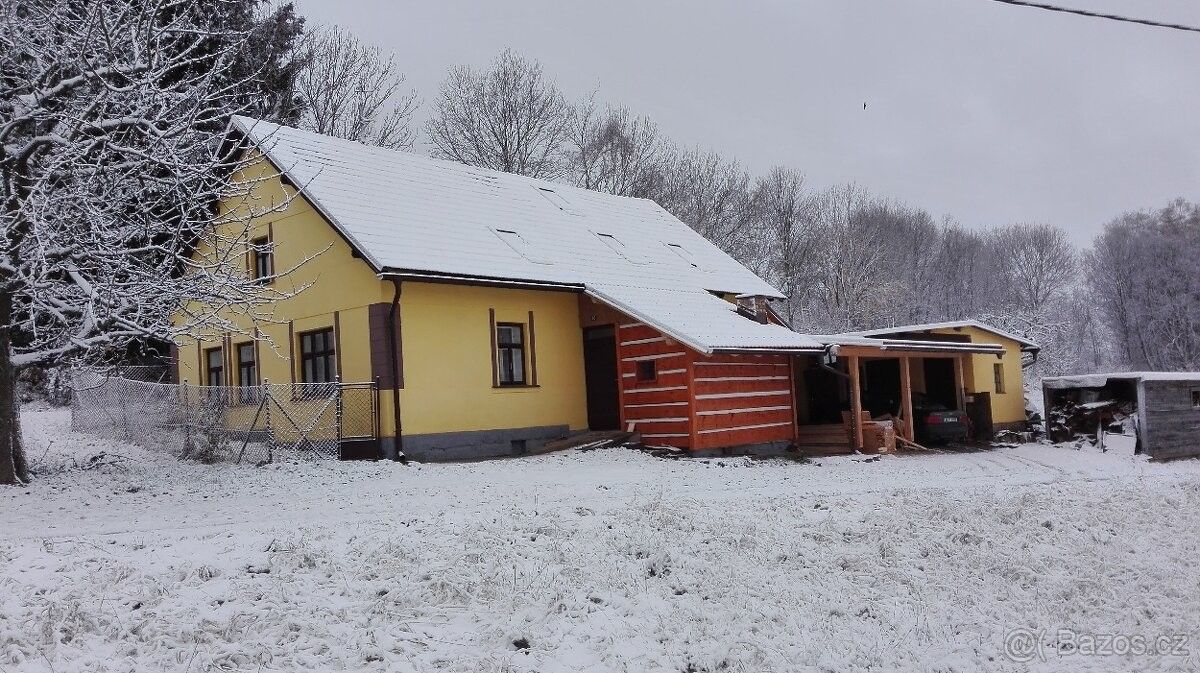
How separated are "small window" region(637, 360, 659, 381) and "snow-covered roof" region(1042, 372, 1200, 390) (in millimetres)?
11844

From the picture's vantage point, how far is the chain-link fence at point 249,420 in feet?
54.2

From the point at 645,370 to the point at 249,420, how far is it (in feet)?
28.4

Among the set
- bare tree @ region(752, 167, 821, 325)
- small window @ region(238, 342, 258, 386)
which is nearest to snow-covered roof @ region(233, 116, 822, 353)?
small window @ region(238, 342, 258, 386)

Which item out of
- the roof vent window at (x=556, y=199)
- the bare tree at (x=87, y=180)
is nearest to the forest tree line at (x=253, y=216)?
the bare tree at (x=87, y=180)

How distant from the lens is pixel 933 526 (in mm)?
10477

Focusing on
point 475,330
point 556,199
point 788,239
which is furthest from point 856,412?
point 788,239

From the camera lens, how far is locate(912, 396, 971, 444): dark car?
24609 millimetres

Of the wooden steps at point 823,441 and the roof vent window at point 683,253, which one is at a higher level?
the roof vent window at point 683,253

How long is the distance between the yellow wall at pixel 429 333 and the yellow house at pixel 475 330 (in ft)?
0.14

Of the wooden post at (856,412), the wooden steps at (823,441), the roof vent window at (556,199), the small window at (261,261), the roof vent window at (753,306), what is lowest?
the wooden steps at (823,441)

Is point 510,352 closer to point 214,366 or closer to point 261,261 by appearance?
point 261,261

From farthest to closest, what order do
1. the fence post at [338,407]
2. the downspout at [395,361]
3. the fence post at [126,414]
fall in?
the fence post at [126,414], the fence post at [338,407], the downspout at [395,361]

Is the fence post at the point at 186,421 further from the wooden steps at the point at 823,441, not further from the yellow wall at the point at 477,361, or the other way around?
the wooden steps at the point at 823,441

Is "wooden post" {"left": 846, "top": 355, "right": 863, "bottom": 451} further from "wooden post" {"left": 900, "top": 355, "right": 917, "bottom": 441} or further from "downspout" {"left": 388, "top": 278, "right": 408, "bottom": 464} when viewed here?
"downspout" {"left": 388, "top": 278, "right": 408, "bottom": 464}
